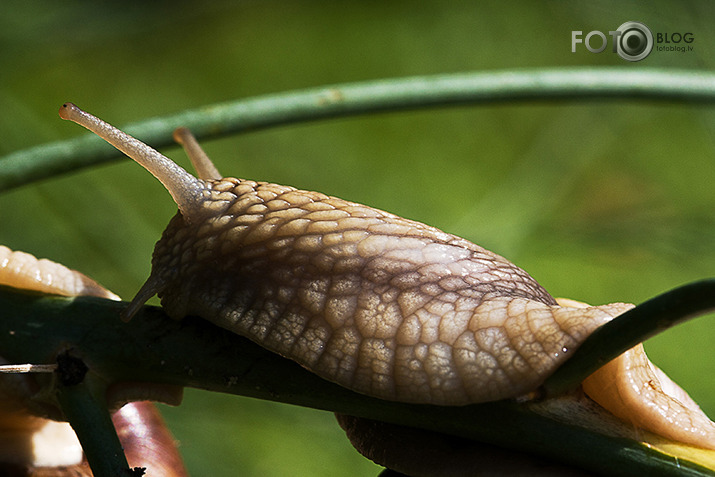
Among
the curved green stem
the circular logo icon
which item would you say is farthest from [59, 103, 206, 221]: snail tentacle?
the circular logo icon

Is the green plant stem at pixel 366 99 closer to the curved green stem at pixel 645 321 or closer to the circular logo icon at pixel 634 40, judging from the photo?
the curved green stem at pixel 645 321

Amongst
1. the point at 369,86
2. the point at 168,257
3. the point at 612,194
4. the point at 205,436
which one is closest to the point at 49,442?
the point at 168,257

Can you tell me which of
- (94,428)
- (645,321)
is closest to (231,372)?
(94,428)

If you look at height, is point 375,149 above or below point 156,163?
above

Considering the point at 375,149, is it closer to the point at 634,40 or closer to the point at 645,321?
the point at 634,40

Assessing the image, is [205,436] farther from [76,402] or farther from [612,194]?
[612,194]

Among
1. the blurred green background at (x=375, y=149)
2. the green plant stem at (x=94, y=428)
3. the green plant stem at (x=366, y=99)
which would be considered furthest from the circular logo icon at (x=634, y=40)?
the green plant stem at (x=94, y=428)
